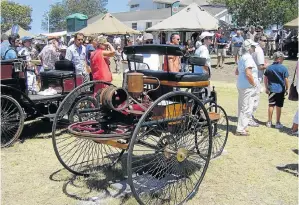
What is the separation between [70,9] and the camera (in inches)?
3413

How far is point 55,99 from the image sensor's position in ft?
23.2

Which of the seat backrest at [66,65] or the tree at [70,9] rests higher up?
the tree at [70,9]

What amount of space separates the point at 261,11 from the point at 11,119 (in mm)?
28668

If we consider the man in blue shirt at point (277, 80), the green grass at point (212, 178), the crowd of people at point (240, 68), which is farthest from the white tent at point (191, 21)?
the green grass at point (212, 178)

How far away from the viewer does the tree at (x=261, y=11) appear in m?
31.4

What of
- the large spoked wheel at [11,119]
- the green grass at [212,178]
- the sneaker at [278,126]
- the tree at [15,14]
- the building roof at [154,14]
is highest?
the tree at [15,14]

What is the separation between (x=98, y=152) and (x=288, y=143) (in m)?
3.42

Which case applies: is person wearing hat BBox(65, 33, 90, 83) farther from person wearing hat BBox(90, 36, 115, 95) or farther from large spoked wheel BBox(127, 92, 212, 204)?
large spoked wheel BBox(127, 92, 212, 204)

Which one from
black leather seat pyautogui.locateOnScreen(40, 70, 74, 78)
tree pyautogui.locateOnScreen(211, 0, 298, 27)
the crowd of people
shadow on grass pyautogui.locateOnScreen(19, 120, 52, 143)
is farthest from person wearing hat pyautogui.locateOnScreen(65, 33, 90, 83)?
tree pyautogui.locateOnScreen(211, 0, 298, 27)

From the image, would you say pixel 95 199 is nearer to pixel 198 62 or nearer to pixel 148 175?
pixel 148 175

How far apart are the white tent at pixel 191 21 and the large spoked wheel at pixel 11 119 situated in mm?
9889

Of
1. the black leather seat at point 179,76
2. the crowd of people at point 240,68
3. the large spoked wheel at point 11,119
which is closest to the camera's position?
the black leather seat at point 179,76

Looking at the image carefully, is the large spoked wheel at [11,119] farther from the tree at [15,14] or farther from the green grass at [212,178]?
the tree at [15,14]

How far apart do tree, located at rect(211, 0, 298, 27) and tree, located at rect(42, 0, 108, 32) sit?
54.7m
